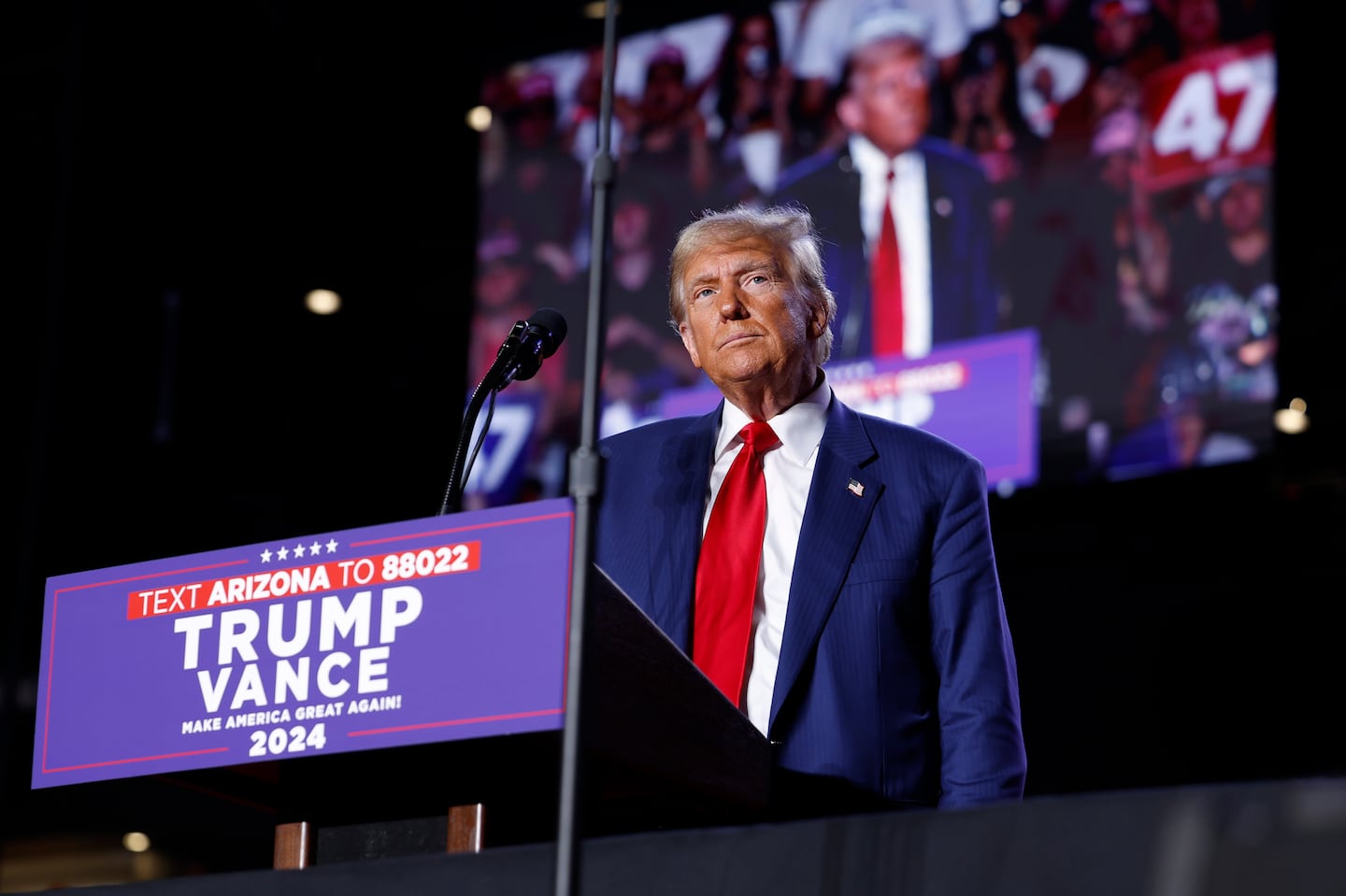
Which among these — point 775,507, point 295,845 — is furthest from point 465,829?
point 775,507

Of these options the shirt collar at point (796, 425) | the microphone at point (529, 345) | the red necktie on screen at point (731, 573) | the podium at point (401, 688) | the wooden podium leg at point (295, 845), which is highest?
the shirt collar at point (796, 425)

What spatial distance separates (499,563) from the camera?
1.48 meters

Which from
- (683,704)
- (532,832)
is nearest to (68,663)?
(532,832)

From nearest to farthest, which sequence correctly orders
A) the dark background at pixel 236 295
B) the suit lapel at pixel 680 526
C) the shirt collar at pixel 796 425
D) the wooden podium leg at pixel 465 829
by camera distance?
the wooden podium leg at pixel 465 829
the suit lapel at pixel 680 526
the shirt collar at pixel 796 425
the dark background at pixel 236 295

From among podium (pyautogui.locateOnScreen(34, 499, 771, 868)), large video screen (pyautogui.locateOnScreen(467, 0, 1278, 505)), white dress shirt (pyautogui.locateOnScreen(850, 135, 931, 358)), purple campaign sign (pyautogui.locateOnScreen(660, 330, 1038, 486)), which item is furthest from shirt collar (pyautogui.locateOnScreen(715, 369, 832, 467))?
white dress shirt (pyautogui.locateOnScreen(850, 135, 931, 358))

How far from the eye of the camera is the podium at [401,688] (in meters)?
1.45

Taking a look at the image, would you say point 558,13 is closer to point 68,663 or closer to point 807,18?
point 807,18

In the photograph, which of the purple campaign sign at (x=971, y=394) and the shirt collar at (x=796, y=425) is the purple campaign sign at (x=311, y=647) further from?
the purple campaign sign at (x=971, y=394)

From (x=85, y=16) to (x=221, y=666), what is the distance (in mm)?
5087

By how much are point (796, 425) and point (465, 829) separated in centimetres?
81

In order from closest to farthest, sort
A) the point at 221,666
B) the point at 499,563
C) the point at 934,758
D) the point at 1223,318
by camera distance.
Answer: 1. the point at 499,563
2. the point at 221,666
3. the point at 934,758
4. the point at 1223,318

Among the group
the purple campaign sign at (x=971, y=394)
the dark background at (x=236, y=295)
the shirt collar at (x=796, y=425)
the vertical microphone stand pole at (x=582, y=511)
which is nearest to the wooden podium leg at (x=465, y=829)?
the vertical microphone stand pole at (x=582, y=511)

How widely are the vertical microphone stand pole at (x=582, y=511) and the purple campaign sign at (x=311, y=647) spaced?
36 mm

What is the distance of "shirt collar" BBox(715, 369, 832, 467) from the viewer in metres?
2.27
